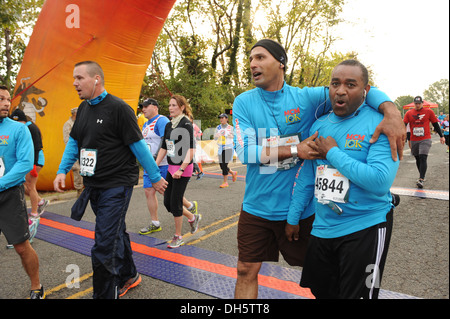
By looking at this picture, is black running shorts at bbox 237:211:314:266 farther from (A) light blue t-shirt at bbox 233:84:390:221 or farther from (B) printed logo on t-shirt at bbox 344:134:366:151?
(B) printed logo on t-shirt at bbox 344:134:366:151

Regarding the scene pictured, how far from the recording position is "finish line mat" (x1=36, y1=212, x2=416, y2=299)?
10.1 feet

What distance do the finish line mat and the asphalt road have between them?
0.14m

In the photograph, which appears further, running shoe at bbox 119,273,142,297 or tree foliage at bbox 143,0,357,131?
tree foliage at bbox 143,0,357,131

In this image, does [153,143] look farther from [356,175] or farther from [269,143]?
[356,175]

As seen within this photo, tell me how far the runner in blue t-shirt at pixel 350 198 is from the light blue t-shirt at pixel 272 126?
26 cm

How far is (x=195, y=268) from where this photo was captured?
11.9ft

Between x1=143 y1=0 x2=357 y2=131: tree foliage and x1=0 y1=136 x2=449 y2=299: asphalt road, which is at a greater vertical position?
x1=143 y1=0 x2=357 y2=131: tree foliage

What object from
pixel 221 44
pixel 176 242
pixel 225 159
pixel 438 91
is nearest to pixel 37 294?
pixel 176 242

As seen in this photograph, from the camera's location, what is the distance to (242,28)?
67.7 ft

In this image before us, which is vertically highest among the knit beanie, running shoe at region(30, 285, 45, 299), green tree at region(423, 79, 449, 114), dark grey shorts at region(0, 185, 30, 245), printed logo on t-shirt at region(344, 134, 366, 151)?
green tree at region(423, 79, 449, 114)

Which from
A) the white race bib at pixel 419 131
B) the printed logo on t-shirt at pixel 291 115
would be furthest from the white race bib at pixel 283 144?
the white race bib at pixel 419 131

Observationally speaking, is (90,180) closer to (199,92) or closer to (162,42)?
(199,92)

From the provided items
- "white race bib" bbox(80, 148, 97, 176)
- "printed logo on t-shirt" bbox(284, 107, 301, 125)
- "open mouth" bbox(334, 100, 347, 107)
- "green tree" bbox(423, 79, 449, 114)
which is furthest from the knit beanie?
"green tree" bbox(423, 79, 449, 114)

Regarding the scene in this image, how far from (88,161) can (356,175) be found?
2.18 meters
